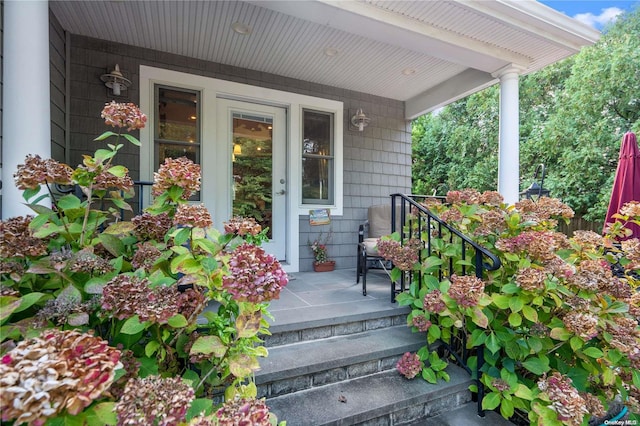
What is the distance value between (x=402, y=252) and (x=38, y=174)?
1.91 metres

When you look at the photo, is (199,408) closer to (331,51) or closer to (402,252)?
(402,252)

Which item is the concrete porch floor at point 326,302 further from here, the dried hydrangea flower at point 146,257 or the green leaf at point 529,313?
the green leaf at point 529,313

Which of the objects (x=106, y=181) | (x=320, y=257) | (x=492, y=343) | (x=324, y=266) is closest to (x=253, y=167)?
(x=320, y=257)

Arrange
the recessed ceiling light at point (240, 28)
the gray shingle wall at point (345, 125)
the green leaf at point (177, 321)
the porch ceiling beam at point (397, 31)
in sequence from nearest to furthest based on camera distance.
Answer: the green leaf at point (177, 321)
the porch ceiling beam at point (397, 31)
the recessed ceiling light at point (240, 28)
the gray shingle wall at point (345, 125)

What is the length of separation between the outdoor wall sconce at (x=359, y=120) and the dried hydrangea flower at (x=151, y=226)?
3.54 metres

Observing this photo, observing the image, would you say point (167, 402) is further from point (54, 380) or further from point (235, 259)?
point (235, 259)

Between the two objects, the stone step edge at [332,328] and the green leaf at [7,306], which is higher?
the green leaf at [7,306]

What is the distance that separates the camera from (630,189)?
3.20 meters

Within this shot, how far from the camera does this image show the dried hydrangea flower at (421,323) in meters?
1.94

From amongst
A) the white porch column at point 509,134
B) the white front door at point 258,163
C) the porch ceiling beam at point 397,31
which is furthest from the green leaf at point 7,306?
the white porch column at point 509,134

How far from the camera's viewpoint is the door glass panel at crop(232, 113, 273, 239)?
3844mm

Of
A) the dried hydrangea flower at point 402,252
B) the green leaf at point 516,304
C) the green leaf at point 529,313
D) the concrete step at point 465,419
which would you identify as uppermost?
the dried hydrangea flower at point 402,252

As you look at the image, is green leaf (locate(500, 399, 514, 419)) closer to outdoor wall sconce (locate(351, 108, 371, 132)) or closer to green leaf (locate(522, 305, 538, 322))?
green leaf (locate(522, 305, 538, 322))

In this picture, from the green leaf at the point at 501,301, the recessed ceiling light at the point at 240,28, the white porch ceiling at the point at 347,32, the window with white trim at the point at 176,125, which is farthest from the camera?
the window with white trim at the point at 176,125
